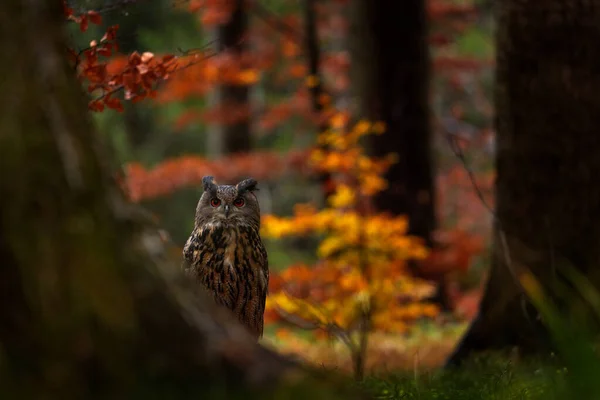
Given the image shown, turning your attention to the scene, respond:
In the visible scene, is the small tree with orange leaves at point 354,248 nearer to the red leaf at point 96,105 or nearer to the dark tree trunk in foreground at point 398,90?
the dark tree trunk in foreground at point 398,90

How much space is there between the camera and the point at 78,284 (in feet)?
7.29

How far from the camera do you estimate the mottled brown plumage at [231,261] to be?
509 cm

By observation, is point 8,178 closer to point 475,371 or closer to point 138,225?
point 138,225

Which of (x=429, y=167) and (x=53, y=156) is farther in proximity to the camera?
(x=429, y=167)

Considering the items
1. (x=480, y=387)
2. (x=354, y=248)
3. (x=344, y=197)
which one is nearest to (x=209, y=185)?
(x=480, y=387)

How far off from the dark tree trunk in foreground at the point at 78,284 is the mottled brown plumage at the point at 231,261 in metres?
2.64

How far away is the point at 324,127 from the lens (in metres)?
14.0

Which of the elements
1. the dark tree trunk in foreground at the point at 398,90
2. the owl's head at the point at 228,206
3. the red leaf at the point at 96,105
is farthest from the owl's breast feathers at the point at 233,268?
the dark tree trunk in foreground at the point at 398,90

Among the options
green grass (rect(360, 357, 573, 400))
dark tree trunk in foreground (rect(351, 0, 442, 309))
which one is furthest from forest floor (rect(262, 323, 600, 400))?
dark tree trunk in foreground (rect(351, 0, 442, 309))

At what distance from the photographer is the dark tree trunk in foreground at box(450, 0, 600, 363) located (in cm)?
616

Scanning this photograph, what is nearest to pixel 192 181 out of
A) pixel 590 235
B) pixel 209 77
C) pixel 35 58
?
pixel 209 77

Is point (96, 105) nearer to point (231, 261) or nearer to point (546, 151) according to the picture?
point (231, 261)

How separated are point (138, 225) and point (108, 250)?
0.15 m

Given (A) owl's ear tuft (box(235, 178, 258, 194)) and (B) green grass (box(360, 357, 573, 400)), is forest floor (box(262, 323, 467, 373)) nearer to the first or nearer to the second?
(A) owl's ear tuft (box(235, 178, 258, 194))
